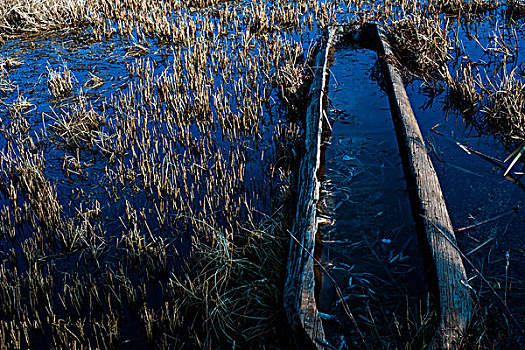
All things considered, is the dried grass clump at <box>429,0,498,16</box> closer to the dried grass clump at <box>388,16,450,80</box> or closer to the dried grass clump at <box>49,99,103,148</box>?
the dried grass clump at <box>388,16,450,80</box>

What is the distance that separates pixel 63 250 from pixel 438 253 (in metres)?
2.69

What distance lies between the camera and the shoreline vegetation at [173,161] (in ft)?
8.82

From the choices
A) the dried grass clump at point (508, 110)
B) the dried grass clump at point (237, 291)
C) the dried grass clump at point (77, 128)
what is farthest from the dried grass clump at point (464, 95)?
Result: the dried grass clump at point (77, 128)

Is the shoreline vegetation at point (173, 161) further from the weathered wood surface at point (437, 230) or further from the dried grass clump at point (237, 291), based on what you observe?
the weathered wood surface at point (437, 230)

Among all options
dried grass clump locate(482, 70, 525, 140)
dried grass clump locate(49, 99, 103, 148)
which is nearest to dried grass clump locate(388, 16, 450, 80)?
dried grass clump locate(482, 70, 525, 140)

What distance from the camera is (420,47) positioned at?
595 centimetres

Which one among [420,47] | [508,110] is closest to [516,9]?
[420,47]

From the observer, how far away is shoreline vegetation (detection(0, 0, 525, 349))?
269 centimetres

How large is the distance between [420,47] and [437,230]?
4.00 m

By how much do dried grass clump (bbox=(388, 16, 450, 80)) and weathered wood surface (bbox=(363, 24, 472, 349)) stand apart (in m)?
1.64

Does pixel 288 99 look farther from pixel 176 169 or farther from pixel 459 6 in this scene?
pixel 459 6

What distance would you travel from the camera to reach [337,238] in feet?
10.8

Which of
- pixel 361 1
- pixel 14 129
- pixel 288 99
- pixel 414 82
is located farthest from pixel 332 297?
pixel 361 1

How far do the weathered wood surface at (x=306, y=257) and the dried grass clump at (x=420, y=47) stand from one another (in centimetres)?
241
